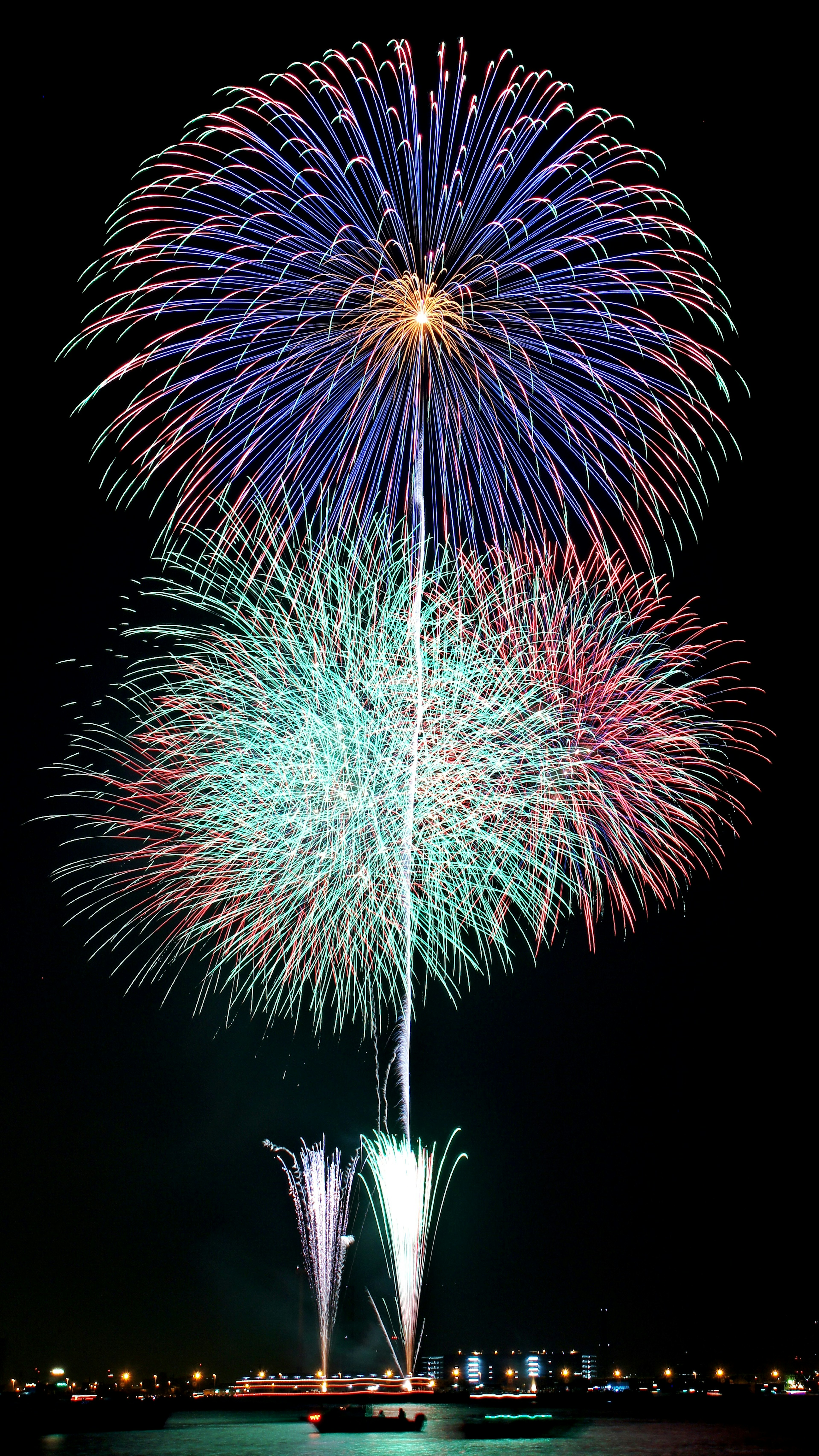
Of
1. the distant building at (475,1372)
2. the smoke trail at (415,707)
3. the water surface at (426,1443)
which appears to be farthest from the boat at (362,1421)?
the distant building at (475,1372)

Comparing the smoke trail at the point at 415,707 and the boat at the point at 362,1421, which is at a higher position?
the smoke trail at the point at 415,707

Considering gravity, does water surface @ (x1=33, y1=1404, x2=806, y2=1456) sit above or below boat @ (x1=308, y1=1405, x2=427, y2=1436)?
below

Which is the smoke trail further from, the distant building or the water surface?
the distant building

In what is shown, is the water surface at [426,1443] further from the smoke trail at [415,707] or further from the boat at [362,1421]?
the smoke trail at [415,707]

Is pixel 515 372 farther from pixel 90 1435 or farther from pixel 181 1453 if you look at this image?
pixel 90 1435

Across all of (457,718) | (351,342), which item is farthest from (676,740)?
(351,342)

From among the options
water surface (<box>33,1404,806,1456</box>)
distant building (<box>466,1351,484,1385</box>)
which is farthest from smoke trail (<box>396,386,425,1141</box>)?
distant building (<box>466,1351,484,1385</box>)

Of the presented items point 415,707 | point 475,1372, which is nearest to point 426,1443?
point 415,707

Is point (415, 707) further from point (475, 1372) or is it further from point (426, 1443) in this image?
point (475, 1372)

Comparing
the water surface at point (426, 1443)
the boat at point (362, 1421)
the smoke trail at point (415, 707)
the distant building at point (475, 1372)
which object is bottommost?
the distant building at point (475, 1372)
